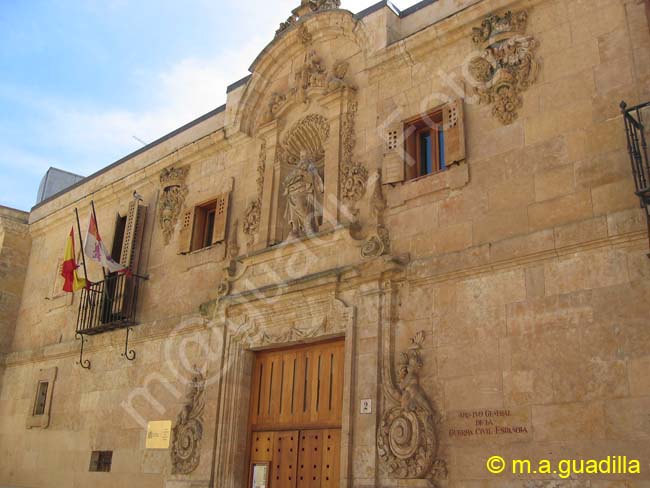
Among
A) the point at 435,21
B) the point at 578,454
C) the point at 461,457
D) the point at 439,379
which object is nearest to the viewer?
the point at 578,454

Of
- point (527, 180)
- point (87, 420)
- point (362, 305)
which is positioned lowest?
point (87, 420)

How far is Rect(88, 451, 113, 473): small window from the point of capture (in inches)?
406

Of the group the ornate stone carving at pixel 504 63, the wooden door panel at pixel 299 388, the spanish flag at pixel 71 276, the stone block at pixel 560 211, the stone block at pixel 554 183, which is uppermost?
the ornate stone carving at pixel 504 63

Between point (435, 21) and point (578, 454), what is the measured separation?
17.3ft

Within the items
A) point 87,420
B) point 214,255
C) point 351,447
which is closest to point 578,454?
point 351,447

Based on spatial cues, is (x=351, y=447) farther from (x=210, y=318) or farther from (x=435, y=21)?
(x=435, y=21)

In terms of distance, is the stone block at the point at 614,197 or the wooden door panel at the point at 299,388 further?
the wooden door panel at the point at 299,388

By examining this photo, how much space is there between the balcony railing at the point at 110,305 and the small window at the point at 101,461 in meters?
1.94

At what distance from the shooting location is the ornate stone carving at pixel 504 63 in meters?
7.30

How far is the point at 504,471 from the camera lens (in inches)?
239

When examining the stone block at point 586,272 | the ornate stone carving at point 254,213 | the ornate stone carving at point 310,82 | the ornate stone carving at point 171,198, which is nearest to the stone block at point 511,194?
the stone block at point 586,272

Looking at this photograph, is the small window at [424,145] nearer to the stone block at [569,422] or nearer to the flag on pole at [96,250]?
the stone block at [569,422]

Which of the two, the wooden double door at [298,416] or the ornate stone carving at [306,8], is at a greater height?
the ornate stone carving at [306,8]

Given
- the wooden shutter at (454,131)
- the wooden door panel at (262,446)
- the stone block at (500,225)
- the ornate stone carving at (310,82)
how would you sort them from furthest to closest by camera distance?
the ornate stone carving at (310,82) → the wooden door panel at (262,446) → the wooden shutter at (454,131) → the stone block at (500,225)
